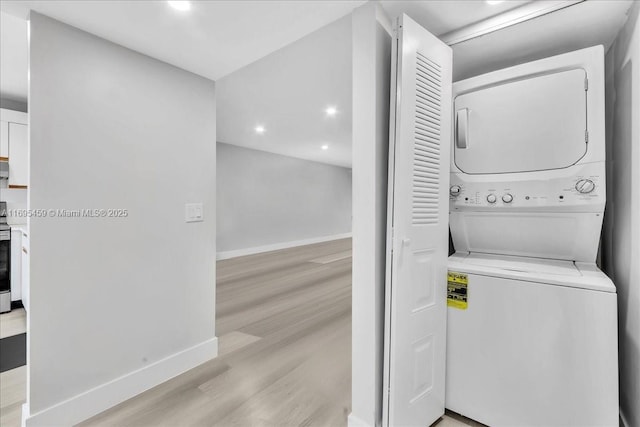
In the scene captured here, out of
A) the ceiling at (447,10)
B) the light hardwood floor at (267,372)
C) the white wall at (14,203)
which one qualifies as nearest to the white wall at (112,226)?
the light hardwood floor at (267,372)

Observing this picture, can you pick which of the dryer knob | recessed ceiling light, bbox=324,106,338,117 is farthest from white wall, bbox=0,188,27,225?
the dryer knob

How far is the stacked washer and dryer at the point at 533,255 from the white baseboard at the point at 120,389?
1.68m

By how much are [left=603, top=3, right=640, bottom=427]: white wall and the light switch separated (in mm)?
2437

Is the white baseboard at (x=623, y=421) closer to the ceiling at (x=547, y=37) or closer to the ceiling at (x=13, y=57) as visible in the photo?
the ceiling at (x=547, y=37)

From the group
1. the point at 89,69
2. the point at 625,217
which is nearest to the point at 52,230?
the point at 89,69

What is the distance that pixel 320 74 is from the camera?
101 inches

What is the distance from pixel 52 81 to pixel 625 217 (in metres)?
2.95

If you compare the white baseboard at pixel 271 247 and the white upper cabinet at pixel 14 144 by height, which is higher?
the white upper cabinet at pixel 14 144

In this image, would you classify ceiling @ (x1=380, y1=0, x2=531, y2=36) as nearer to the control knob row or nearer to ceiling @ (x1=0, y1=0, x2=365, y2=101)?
ceiling @ (x1=0, y1=0, x2=365, y2=101)

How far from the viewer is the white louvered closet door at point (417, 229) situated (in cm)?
134

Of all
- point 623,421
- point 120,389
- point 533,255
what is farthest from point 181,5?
point 623,421

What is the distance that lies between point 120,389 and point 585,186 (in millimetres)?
2769

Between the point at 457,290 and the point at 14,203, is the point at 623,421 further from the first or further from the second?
the point at 14,203

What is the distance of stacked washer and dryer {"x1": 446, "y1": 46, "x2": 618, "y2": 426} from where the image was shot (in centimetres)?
132
